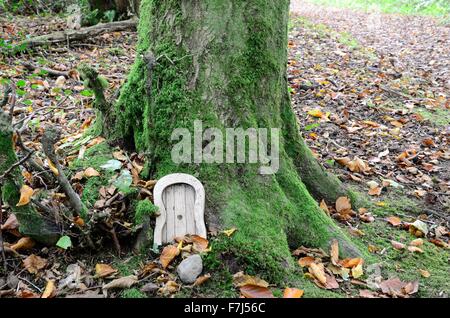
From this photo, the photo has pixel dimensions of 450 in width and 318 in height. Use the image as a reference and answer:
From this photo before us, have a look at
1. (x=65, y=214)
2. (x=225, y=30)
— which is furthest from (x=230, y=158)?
(x=65, y=214)

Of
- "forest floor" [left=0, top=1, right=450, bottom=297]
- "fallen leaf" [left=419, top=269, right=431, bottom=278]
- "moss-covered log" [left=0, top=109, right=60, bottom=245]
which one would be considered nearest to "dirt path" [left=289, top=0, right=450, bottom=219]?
"forest floor" [left=0, top=1, right=450, bottom=297]

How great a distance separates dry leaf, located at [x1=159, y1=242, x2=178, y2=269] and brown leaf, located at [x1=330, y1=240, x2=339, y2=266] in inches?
47.4

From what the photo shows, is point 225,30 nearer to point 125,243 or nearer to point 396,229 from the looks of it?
point 125,243

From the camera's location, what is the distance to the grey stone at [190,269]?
8.62 ft

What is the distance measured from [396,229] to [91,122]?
126 inches

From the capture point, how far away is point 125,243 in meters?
2.87

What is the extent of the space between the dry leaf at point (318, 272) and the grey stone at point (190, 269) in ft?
2.69

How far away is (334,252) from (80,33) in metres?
6.41

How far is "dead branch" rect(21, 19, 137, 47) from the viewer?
22.9 ft

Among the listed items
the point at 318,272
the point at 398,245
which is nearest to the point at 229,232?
the point at 318,272

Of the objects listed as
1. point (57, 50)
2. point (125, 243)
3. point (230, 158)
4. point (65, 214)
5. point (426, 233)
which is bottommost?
point (426, 233)

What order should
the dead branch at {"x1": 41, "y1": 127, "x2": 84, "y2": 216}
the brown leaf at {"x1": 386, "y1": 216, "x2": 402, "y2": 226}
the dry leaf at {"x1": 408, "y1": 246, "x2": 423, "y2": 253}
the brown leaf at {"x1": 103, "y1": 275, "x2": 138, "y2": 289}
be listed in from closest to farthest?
1. the dead branch at {"x1": 41, "y1": 127, "x2": 84, "y2": 216}
2. the brown leaf at {"x1": 103, "y1": 275, "x2": 138, "y2": 289}
3. the dry leaf at {"x1": 408, "y1": 246, "x2": 423, "y2": 253}
4. the brown leaf at {"x1": 386, "y1": 216, "x2": 402, "y2": 226}

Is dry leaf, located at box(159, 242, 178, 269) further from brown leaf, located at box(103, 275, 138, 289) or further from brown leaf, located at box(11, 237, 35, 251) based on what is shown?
brown leaf, located at box(11, 237, 35, 251)

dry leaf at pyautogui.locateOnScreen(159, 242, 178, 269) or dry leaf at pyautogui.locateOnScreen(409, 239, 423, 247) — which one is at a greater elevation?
dry leaf at pyautogui.locateOnScreen(159, 242, 178, 269)
